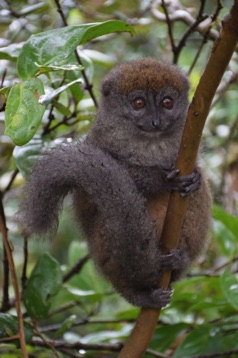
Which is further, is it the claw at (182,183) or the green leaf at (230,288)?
the green leaf at (230,288)

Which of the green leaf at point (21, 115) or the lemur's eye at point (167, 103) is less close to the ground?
the lemur's eye at point (167, 103)

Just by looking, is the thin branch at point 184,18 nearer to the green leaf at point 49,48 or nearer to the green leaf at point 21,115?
the green leaf at point 49,48

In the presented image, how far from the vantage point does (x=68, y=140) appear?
314cm

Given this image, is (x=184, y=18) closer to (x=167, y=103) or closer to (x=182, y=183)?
(x=167, y=103)

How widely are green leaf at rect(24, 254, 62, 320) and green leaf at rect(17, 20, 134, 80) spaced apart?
40.6 inches

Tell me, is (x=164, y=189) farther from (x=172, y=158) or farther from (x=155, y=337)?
(x=155, y=337)

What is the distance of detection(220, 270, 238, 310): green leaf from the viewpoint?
2.79m

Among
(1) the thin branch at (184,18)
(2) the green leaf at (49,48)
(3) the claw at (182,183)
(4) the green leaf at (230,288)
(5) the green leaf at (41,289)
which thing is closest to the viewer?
(2) the green leaf at (49,48)

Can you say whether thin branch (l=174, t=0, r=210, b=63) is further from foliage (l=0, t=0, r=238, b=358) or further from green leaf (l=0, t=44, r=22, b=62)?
green leaf (l=0, t=44, r=22, b=62)

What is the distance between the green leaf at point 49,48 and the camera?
2.27m

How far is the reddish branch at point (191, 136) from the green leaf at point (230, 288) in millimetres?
228

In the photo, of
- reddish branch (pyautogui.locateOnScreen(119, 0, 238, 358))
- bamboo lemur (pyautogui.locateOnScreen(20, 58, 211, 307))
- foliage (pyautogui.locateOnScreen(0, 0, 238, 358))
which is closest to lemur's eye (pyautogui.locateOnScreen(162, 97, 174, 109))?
bamboo lemur (pyautogui.locateOnScreen(20, 58, 211, 307))

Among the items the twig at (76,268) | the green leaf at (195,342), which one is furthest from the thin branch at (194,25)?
the green leaf at (195,342)

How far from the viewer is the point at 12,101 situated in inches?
83.0
